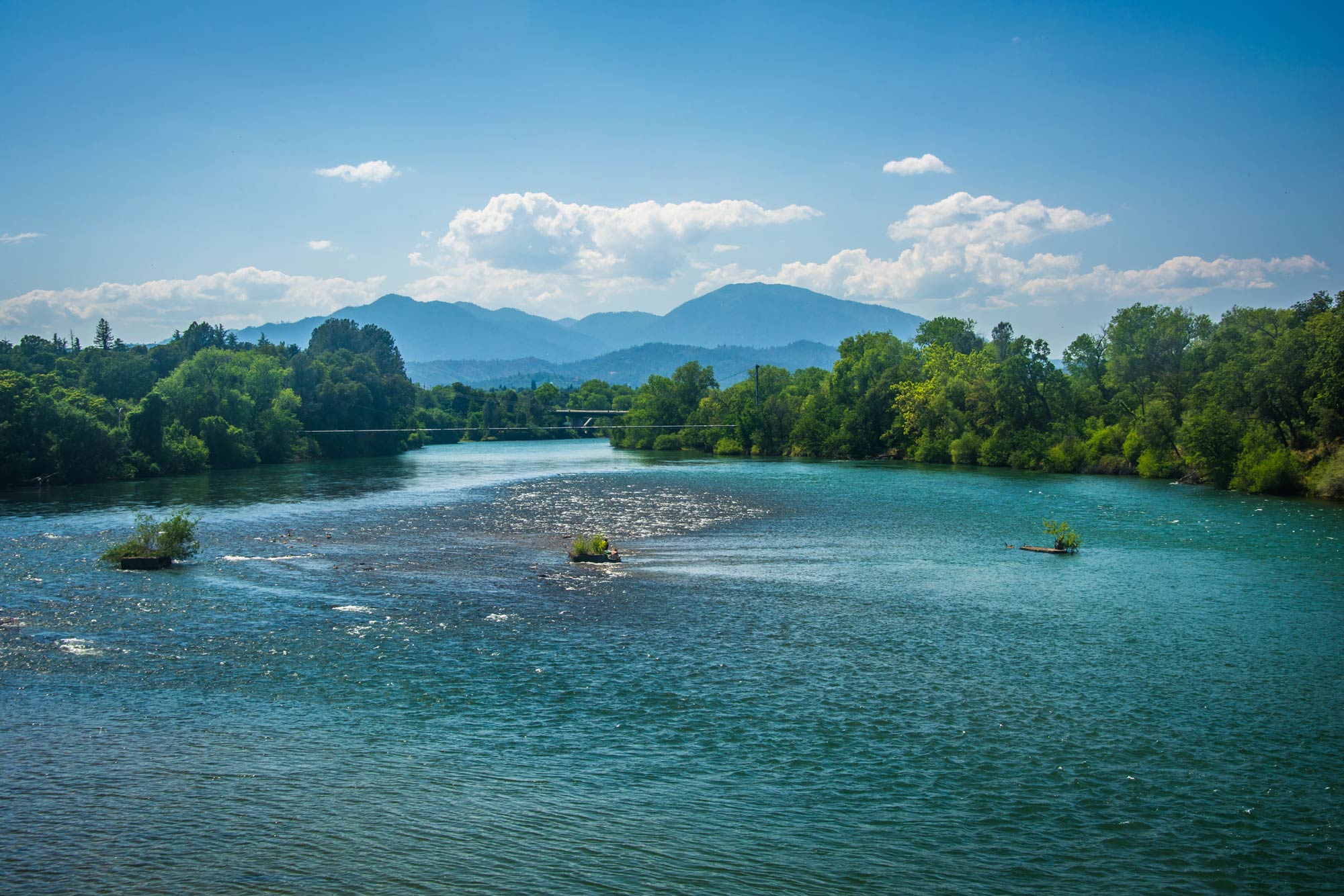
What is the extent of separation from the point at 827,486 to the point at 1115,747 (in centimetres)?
5935

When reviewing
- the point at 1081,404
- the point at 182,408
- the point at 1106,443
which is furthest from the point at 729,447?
the point at 182,408

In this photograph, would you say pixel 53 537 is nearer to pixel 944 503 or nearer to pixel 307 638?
pixel 307 638

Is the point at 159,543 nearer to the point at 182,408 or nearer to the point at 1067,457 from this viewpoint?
the point at 182,408

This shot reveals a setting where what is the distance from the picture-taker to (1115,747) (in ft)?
56.7

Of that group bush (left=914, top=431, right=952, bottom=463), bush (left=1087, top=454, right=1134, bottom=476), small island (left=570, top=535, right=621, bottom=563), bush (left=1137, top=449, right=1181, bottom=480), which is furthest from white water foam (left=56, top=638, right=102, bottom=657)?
bush (left=914, top=431, right=952, bottom=463)

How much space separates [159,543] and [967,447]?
8414 cm

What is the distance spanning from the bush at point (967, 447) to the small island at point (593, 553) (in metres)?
70.1

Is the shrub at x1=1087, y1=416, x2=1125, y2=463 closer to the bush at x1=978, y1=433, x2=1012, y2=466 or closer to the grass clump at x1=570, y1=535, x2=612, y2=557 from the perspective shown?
the bush at x1=978, y1=433, x2=1012, y2=466

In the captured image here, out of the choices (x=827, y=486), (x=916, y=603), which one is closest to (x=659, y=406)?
(x=827, y=486)

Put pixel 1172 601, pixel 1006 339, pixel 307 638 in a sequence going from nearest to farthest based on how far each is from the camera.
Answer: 1. pixel 307 638
2. pixel 1172 601
3. pixel 1006 339

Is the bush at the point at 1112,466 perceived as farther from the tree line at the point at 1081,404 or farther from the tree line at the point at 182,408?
the tree line at the point at 182,408

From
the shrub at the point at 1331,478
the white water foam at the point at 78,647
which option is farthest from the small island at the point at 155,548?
the shrub at the point at 1331,478

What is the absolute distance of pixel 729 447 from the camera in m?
138

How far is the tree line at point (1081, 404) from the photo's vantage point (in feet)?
205
